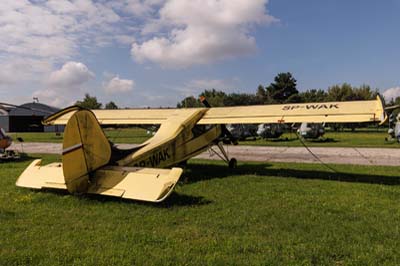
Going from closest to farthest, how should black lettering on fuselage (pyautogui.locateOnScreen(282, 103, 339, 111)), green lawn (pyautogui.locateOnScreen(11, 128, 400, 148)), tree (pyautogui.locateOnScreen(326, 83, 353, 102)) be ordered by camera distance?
black lettering on fuselage (pyautogui.locateOnScreen(282, 103, 339, 111)) → green lawn (pyautogui.locateOnScreen(11, 128, 400, 148)) → tree (pyautogui.locateOnScreen(326, 83, 353, 102))

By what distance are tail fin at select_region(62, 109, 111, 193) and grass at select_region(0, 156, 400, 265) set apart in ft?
1.80

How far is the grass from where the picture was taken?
500cm

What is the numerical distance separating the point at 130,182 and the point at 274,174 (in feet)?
21.6

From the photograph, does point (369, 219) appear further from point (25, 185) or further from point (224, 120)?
point (25, 185)

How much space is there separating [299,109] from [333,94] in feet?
215

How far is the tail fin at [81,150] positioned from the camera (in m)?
7.48

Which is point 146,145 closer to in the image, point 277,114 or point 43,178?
point 43,178

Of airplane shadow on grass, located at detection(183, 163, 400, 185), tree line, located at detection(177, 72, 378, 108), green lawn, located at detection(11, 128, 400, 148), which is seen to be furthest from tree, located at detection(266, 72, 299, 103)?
airplane shadow on grass, located at detection(183, 163, 400, 185)

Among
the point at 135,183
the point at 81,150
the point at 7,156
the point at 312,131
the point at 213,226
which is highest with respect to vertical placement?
the point at 81,150

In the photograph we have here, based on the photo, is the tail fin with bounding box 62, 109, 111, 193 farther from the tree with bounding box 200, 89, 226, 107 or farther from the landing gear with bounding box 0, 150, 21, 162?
the tree with bounding box 200, 89, 226, 107

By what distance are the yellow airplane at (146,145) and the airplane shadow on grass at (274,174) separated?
75 centimetres

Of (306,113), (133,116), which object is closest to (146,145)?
(133,116)

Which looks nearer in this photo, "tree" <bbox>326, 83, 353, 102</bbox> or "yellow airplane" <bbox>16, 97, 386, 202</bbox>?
"yellow airplane" <bbox>16, 97, 386, 202</bbox>

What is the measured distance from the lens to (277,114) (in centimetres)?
1110
